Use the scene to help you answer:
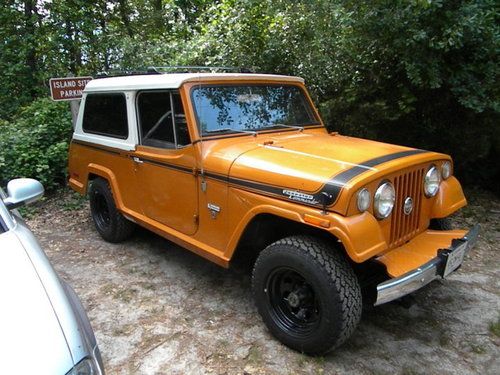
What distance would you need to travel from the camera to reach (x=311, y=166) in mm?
2893

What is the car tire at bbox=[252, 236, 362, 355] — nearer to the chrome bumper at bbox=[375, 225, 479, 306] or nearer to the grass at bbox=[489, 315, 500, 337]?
the chrome bumper at bbox=[375, 225, 479, 306]

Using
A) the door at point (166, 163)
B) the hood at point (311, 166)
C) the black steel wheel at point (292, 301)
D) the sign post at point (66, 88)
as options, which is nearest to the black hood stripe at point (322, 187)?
the hood at point (311, 166)

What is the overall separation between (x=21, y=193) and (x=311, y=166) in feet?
6.05

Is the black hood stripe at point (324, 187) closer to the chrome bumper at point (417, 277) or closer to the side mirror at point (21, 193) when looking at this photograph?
the chrome bumper at point (417, 277)

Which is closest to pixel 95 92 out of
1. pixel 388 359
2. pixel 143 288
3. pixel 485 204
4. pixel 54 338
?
pixel 143 288

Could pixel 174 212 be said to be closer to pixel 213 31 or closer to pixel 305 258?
pixel 305 258

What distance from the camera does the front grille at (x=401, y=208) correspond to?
2969 millimetres

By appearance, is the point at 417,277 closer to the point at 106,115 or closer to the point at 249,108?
the point at 249,108

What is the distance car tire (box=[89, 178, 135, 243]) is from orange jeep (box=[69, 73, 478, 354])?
15 centimetres

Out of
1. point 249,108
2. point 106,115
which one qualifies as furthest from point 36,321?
point 106,115

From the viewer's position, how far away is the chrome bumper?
2.53 m

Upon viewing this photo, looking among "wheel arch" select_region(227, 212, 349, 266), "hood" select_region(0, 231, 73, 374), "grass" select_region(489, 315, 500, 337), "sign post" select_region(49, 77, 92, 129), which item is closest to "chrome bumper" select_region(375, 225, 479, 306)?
"wheel arch" select_region(227, 212, 349, 266)

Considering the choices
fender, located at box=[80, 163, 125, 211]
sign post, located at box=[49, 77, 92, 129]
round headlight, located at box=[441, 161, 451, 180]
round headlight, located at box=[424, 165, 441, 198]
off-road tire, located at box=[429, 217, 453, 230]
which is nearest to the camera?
round headlight, located at box=[424, 165, 441, 198]

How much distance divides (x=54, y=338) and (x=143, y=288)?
221 cm
